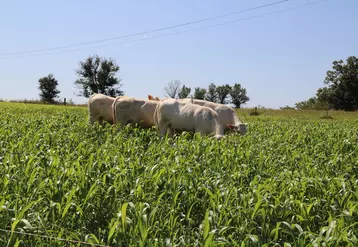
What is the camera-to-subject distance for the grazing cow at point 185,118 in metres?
12.1

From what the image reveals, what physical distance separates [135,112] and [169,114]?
2.47 m

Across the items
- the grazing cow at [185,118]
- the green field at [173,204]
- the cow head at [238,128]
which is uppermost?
the grazing cow at [185,118]

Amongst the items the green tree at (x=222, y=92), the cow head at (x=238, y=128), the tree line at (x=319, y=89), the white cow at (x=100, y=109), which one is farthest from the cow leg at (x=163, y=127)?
the green tree at (x=222, y=92)

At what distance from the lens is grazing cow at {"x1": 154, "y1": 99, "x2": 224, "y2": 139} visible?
12.1 meters

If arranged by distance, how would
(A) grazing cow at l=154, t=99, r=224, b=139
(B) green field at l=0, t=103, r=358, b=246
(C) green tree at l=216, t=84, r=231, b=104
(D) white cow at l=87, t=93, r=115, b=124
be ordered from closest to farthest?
1. (B) green field at l=0, t=103, r=358, b=246
2. (A) grazing cow at l=154, t=99, r=224, b=139
3. (D) white cow at l=87, t=93, r=115, b=124
4. (C) green tree at l=216, t=84, r=231, b=104

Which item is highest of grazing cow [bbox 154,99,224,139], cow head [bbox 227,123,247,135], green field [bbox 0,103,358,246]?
grazing cow [bbox 154,99,224,139]

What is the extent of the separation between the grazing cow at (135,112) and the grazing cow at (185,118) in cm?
130

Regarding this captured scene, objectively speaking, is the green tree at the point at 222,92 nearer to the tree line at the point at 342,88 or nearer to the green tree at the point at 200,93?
the green tree at the point at 200,93

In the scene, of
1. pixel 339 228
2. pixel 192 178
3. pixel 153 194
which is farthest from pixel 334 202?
pixel 153 194

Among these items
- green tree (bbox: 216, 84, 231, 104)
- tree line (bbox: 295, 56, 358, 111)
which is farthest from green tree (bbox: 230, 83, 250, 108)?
tree line (bbox: 295, 56, 358, 111)

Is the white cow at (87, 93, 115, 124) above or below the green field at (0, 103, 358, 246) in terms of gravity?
above

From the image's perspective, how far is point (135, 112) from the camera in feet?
50.1

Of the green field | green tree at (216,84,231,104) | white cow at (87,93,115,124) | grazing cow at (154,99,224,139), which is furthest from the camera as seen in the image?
green tree at (216,84,231,104)

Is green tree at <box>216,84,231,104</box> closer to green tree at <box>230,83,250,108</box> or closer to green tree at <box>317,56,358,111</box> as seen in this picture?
green tree at <box>230,83,250,108</box>
